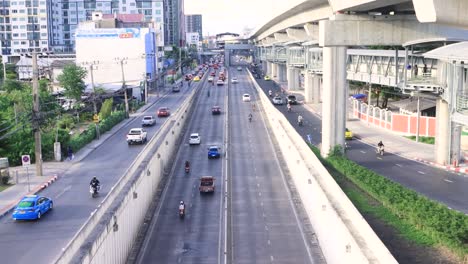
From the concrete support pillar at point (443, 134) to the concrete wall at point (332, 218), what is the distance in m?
9.47

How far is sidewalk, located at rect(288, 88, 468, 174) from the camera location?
4256 cm

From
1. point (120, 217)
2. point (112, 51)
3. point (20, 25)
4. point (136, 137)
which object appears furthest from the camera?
point (20, 25)

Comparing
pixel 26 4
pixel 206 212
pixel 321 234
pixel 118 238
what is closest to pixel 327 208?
pixel 321 234

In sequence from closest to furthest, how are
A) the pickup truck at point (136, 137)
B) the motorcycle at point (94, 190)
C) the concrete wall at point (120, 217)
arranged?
the concrete wall at point (120, 217)
the motorcycle at point (94, 190)
the pickup truck at point (136, 137)

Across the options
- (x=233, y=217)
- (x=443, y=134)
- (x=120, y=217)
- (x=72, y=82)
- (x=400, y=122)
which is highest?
(x=72, y=82)

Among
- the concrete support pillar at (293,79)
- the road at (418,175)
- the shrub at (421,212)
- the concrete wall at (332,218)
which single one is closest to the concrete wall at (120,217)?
the concrete wall at (332,218)

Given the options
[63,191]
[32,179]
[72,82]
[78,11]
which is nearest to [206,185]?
[63,191]

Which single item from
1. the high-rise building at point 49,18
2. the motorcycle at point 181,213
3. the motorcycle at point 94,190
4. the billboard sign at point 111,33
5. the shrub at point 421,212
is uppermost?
the high-rise building at point 49,18

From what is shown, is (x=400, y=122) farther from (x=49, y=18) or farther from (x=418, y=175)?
(x=49, y=18)

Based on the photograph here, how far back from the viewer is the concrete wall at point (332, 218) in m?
18.1

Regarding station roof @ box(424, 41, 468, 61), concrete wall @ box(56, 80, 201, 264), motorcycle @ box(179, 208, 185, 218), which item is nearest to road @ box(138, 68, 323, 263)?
motorcycle @ box(179, 208, 185, 218)

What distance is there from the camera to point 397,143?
50531 mm

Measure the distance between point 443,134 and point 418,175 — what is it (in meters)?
5.00

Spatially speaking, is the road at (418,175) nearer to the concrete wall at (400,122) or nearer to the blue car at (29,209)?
the concrete wall at (400,122)
